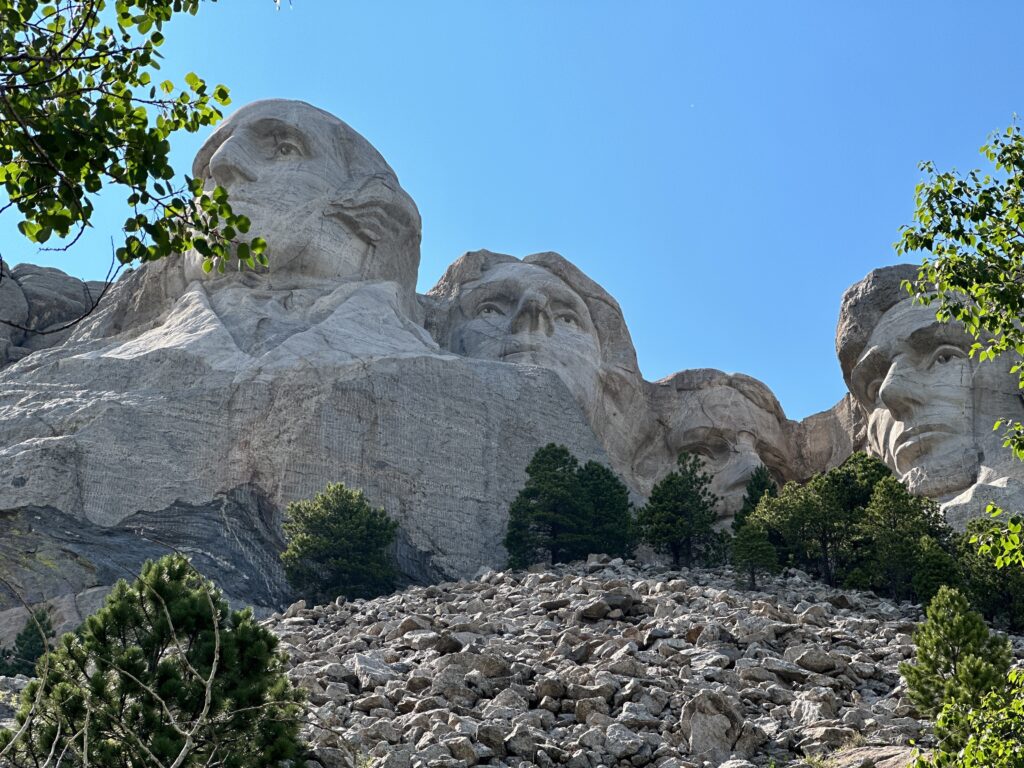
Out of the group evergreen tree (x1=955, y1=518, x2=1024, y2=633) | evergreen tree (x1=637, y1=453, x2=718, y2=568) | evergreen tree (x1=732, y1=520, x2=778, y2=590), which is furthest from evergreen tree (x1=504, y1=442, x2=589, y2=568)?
evergreen tree (x1=955, y1=518, x2=1024, y2=633)

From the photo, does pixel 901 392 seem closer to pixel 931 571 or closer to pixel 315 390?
pixel 931 571

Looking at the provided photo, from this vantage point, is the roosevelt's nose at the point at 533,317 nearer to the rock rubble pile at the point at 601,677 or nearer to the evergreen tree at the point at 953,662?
the rock rubble pile at the point at 601,677

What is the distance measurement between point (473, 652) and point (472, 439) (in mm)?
19377

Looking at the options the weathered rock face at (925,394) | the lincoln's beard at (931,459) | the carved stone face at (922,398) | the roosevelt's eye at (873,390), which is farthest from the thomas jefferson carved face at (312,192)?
the lincoln's beard at (931,459)

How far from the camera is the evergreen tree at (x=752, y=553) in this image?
30.5 m

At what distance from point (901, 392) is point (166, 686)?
3360 cm

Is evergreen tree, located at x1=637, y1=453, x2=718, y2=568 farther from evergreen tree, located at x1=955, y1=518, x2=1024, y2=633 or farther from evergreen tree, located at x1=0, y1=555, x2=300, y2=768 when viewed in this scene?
evergreen tree, located at x1=0, y1=555, x2=300, y2=768

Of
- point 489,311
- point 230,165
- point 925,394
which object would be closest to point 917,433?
point 925,394

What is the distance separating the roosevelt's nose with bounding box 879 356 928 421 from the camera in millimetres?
44062

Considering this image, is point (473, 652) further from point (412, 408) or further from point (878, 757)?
point (412, 408)

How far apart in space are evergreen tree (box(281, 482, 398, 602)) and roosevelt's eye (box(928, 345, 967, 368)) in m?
19.5

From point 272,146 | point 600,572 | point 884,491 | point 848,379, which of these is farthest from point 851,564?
point 272,146

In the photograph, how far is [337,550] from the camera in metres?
31.7

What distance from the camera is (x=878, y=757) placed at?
15133 millimetres
